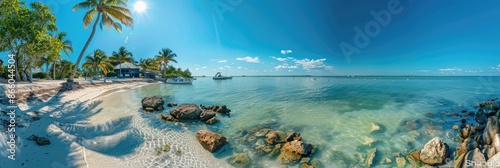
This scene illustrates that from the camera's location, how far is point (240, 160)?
7219mm

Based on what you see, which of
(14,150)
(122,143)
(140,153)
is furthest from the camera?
(122,143)

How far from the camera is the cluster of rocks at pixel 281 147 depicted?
7.23 m

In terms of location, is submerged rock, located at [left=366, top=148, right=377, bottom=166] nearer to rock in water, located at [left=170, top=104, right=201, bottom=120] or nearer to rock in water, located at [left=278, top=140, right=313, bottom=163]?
rock in water, located at [left=278, top=140, right=313, bottom=163]

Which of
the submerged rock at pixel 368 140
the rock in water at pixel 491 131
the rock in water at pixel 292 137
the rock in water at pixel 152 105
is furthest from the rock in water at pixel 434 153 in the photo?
the rock in water at pixel 152 105

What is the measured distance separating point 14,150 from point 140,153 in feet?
10.6

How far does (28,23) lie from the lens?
16469 mm

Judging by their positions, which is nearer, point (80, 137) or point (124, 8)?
point (80, 137)

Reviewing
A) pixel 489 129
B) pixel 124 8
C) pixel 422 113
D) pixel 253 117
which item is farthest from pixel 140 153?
pixel 124 8

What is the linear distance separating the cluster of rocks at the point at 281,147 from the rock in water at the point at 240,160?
0.15 metres

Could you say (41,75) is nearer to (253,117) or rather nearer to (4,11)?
(4,11)

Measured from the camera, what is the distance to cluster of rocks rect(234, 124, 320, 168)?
7.23 metres

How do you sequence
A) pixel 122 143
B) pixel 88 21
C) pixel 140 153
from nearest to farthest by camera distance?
pixel 140 153 → pixel 122 143 → pixel 88 21

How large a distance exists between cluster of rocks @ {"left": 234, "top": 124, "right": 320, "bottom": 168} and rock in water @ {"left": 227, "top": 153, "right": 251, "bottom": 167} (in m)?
0.15

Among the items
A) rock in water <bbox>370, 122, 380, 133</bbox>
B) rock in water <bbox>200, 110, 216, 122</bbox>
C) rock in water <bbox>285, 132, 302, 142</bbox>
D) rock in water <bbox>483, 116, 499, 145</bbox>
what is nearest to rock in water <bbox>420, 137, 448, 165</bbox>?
rock in water <bbox>483, 116, 499, 145</bbox>
